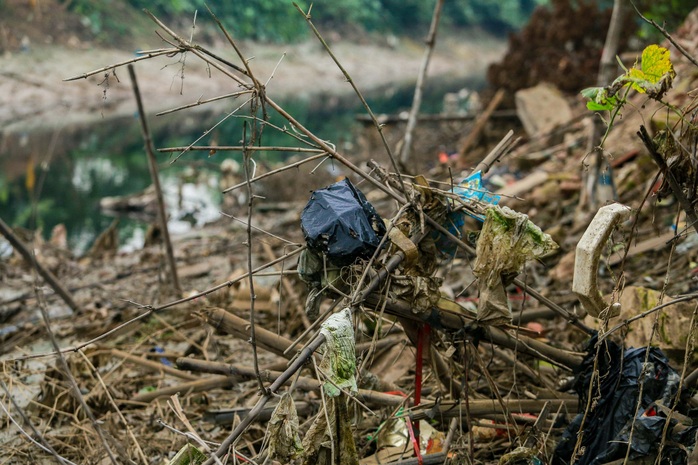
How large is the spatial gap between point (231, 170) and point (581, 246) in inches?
377

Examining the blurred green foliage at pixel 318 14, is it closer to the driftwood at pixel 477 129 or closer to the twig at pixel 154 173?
the driftwood at pixel 477 129

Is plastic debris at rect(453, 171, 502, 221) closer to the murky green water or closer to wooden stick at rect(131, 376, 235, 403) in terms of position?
wooden stick at rect(131, 376, 235, 403)

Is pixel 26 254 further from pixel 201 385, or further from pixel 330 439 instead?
pixel 330 439

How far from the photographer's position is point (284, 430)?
5.85 feet

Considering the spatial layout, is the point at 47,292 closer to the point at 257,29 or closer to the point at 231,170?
the point at 231,170

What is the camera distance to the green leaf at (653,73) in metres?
1.83

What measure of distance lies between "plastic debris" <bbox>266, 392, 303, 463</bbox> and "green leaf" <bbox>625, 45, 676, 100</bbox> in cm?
125

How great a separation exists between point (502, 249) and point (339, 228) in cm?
48

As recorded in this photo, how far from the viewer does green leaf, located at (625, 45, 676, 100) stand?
1.83 meters

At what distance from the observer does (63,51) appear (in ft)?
74.6

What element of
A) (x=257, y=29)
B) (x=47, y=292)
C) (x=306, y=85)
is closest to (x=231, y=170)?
(x=47, y=292)

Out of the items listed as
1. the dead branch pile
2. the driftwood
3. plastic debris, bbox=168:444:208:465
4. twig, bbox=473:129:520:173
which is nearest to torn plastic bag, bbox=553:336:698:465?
the dead branch pile

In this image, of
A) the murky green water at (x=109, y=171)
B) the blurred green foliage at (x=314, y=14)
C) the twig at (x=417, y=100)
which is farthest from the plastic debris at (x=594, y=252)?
the blurred green foliage at (x=314, y=14)

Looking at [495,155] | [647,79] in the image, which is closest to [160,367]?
[495,155]
